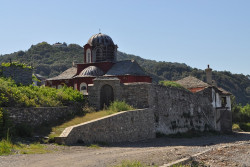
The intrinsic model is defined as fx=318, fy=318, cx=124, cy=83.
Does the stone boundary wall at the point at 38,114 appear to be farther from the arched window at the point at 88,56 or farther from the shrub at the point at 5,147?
the arched window at the point at 88,56

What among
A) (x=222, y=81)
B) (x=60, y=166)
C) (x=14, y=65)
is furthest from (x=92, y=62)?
(x=222, y=81)

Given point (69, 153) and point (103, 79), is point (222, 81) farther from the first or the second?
point (69, 153)

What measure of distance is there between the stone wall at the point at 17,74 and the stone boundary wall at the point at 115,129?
276 inches

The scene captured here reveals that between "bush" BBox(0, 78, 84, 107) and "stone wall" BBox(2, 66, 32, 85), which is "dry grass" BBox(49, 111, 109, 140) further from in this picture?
"stone wall" BBox(2, 66, 32, 85)

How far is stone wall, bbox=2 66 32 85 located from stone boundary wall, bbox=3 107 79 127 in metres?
3.88

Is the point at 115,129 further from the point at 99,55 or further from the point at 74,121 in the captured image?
the point at 99,55

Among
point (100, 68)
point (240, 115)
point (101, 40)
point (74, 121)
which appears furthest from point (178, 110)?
point (240, 115)

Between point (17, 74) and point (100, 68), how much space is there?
16677mm

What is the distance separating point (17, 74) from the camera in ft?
65.6

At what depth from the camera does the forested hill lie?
96.7 metres

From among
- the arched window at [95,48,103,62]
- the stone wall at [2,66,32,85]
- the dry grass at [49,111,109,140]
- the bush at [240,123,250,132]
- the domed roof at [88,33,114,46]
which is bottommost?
the bush at [240,123,250,132]

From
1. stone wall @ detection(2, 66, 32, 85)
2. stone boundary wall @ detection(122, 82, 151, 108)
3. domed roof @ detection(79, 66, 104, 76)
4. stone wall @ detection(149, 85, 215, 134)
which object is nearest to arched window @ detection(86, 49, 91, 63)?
domed roof @ detection(79, 66, 104, 76)

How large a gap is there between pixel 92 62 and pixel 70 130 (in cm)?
2420

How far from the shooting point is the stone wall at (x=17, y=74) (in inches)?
784
